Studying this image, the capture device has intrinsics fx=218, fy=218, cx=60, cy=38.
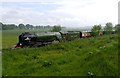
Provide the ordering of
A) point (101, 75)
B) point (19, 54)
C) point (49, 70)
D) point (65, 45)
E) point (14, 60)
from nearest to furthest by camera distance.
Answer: point (101, 75)
point (49, 70)
point (14, 60)
point (19, 54)
point (65, 45)

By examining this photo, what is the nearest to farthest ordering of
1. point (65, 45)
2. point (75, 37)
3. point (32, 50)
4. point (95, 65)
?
1. point (95, 65)
2. point (32, 50)
3. point (65, 45)
4. point (75, 37)

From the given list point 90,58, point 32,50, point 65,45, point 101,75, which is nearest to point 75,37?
point 65,45

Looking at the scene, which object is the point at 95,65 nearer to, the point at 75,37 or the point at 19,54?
the point at 19,54

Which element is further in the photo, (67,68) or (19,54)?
(19,54)

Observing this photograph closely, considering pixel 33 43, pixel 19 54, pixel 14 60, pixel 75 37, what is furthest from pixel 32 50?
pixel 75 37

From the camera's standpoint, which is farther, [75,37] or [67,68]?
[75,37]

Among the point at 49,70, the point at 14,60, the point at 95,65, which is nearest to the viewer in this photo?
the point at 95,65

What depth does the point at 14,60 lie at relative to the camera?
23891 mm

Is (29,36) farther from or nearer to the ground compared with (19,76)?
farther from the ground

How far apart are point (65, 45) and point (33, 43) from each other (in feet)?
16.9

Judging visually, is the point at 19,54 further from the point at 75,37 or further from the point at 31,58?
the point at 75,37

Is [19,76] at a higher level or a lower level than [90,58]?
lower

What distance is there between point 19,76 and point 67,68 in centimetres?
387

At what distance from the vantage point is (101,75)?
564 inches
